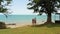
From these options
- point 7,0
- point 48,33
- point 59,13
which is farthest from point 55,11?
point 48,33

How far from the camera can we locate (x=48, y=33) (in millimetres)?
16016

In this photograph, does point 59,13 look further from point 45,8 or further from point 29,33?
point 29,33

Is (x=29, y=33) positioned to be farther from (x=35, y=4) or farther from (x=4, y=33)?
(x=35, y=4)

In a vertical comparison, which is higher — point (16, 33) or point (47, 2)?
point (47, 2)

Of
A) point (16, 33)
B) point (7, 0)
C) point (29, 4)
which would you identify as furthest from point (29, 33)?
point (29, 4)

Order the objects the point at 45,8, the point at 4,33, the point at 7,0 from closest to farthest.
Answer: the point at 4,33 < the point at 7,0 < the point at 45,8

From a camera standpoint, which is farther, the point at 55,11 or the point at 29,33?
the point at 55,11

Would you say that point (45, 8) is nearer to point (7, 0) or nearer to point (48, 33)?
point (7, 0)

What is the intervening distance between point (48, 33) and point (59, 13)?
13655 millimetres

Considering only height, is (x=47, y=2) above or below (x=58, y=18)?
above

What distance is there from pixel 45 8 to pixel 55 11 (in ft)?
4.98

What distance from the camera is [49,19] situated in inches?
1152

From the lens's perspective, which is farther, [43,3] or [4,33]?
[43,3]

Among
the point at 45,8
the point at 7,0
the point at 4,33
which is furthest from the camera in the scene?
the point at 45,8
